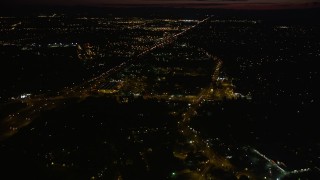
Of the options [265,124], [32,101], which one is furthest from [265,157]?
[32,101]

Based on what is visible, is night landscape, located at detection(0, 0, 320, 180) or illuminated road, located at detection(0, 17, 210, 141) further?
illuminated road, located at detection(0, 17, 210, 141)

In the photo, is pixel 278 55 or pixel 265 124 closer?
pixel 265 124

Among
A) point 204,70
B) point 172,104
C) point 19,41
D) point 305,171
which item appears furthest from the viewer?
point 19,41

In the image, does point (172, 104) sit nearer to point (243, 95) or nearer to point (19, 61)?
point (243, 95)

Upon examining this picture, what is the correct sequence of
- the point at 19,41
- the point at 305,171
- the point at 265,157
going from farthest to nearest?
the point at 19,41 < the point at 265,157 < the point at 305,171

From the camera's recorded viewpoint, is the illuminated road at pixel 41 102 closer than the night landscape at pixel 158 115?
No

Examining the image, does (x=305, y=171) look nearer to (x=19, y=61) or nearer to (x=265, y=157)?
(x=265, y=157)

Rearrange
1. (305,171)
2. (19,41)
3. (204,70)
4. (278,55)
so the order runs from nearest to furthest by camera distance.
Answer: (305,171)
(204,70)
(278,55)
(19,41)

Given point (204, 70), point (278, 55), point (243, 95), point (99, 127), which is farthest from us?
point (278, 55)

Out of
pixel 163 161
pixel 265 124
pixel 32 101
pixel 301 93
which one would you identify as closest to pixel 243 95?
pixel 301 93
